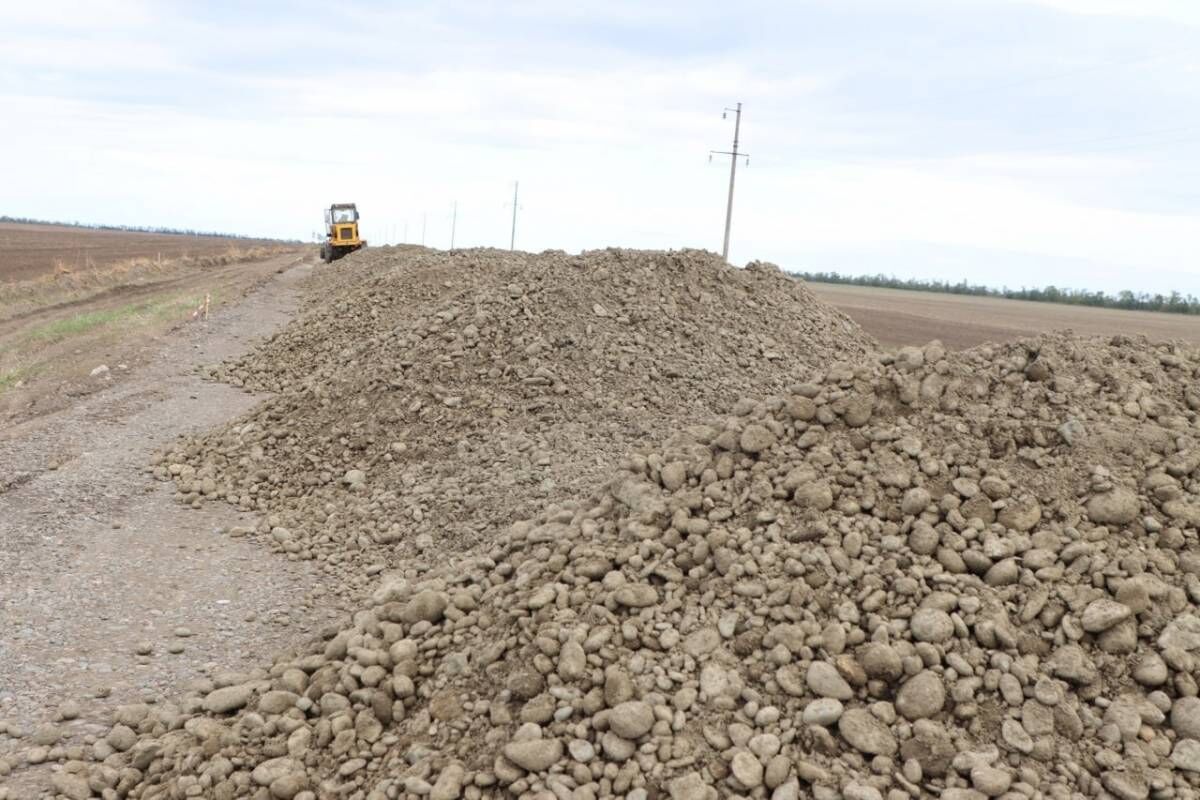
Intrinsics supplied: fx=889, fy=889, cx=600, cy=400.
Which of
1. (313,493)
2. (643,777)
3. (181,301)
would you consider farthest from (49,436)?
(181,301)

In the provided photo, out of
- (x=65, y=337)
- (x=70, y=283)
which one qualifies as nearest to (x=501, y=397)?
(x=65, y=337)

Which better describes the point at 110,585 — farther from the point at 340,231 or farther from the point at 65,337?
the point at 340,231

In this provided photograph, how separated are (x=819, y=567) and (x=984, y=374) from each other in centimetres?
198

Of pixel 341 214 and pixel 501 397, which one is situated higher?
pixel 341 214

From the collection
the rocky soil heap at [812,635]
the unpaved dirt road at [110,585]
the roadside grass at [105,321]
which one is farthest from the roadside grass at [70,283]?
the rocky soil heap at [812,635]

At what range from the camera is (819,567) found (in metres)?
4.11

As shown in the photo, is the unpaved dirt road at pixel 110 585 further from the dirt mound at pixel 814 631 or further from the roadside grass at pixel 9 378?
the roadside grass at pixel 9 378

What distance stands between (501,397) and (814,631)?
537 centimetres

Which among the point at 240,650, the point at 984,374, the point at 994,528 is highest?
the point at 984,374

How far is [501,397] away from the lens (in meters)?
8.74

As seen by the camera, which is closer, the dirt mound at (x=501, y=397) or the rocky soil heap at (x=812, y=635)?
the rocky soil heap at (x=812, y=635)

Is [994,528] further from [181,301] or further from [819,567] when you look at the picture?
[181,301]

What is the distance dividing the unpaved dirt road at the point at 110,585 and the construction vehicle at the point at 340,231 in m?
27.2

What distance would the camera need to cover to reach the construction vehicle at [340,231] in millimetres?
36094
